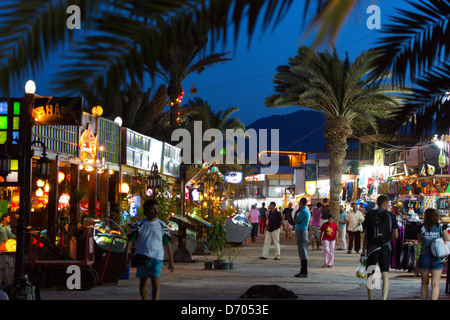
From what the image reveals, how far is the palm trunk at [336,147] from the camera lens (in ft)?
105

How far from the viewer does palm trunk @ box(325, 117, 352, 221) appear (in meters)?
32.0

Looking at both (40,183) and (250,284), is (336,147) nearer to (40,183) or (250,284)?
(40,183)

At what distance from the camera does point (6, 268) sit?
1312 centimetres

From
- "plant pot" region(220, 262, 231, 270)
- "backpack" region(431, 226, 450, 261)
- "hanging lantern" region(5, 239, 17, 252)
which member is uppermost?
"backpack" region(431, 226, 450, 261)

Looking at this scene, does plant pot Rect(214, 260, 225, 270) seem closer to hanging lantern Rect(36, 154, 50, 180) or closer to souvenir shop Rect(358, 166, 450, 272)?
souvenir shop Rect(358, 166, 450, 272)

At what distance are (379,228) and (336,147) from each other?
22.0 m

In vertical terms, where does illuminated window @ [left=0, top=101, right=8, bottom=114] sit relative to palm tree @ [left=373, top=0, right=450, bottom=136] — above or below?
above

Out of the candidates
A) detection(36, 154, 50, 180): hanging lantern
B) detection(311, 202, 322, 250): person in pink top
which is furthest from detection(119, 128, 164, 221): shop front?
detection(36, 154, 50, 180): hanging lantern

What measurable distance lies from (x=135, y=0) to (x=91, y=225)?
13.0 metres

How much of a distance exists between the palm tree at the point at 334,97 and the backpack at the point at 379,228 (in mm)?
17832

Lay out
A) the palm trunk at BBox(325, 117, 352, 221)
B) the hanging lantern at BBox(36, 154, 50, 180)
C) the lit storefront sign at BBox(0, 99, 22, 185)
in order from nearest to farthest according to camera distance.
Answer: the hanging lantern at BBox(36, 154, 50, 180) → the lit storefront sign at BBox(0, 99, 22, 185) → the palm trunk at BBox(325, 117, 352, 221)

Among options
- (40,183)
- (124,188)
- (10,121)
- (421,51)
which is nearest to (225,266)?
(40,183)
